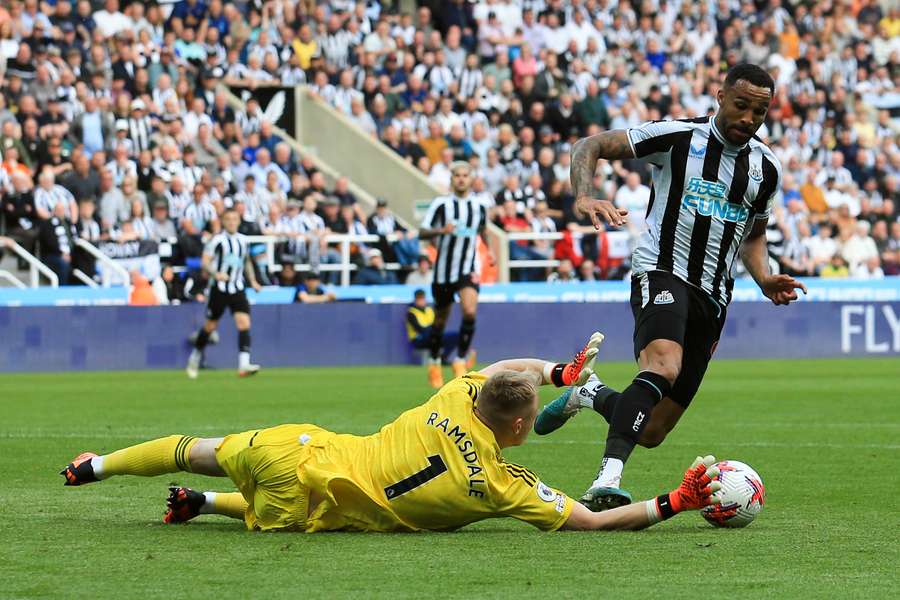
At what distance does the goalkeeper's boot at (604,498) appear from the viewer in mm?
7160

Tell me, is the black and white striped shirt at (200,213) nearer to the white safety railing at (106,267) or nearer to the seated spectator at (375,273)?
the white safety railing at (106,267)

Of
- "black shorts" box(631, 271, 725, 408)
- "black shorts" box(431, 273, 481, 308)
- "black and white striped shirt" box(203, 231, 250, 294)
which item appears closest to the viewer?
"black shorts" box(631, 271, 725, 408)

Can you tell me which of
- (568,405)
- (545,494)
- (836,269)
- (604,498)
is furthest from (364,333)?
(545,494)

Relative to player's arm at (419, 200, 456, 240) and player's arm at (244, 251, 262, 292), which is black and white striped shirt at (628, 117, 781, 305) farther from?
player's arm at (244, 251, 262, 292)

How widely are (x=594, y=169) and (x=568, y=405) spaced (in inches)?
45.9

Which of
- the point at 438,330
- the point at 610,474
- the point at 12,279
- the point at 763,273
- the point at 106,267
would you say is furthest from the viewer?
the point at 106,267

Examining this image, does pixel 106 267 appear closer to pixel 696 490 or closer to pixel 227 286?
pixel 227 286

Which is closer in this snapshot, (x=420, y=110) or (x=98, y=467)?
(x=98, y=467)

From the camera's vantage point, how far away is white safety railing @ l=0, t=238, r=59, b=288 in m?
22.8

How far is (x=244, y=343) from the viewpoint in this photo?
21.6 meters

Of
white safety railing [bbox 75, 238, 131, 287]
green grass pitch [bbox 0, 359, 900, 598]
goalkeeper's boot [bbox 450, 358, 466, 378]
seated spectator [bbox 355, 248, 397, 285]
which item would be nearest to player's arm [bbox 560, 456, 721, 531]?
green grass pitch [bbox 0, 359, 900, 598]

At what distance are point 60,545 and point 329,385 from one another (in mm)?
12337

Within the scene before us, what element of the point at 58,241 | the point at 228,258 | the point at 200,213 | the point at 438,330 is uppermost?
the point at 200,213

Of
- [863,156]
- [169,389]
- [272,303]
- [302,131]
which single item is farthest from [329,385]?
[863,156]
